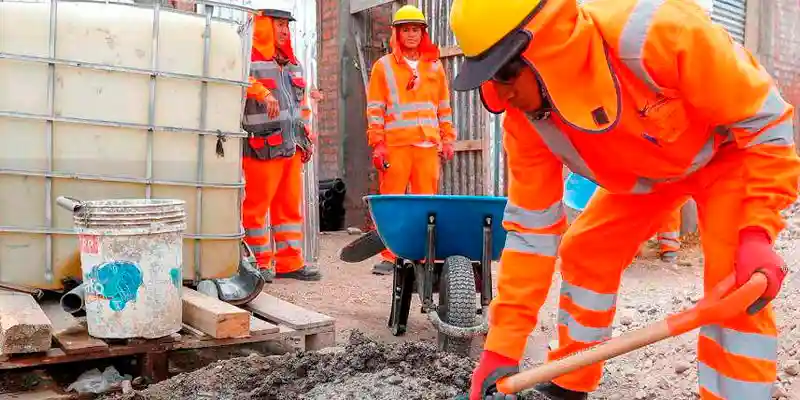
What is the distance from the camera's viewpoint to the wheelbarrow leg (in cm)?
392

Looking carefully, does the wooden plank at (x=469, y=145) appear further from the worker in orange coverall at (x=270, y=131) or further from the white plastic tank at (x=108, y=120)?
the white plastic tank at (x=108, y=120)

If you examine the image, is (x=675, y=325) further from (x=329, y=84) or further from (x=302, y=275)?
(x=329, y=84)

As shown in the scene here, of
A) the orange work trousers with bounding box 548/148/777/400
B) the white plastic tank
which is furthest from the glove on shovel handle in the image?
the white plastic tank

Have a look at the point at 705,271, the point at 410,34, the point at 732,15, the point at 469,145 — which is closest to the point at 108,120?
the point at 705,271

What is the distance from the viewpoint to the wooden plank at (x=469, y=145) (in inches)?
294

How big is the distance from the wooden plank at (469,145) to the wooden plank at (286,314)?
399 centimetres

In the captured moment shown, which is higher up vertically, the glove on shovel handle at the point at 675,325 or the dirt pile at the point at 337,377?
the glove on shovel handle at the point at 675,325

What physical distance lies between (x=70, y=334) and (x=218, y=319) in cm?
61

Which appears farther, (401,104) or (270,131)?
(401,104)

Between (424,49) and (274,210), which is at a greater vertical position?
(424,49)

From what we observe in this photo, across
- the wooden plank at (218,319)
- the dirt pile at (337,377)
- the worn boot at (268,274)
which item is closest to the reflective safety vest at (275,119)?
the worn boot at (268,274)

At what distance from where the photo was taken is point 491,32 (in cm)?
176

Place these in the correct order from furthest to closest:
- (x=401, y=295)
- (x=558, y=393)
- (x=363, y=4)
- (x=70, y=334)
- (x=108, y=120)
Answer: (x=363, y=4) → (x=401, y=295) → (x=108, y=120) → (x=70, y=334) → (x=558, y=393)

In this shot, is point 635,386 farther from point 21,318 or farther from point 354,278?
point 354,278
